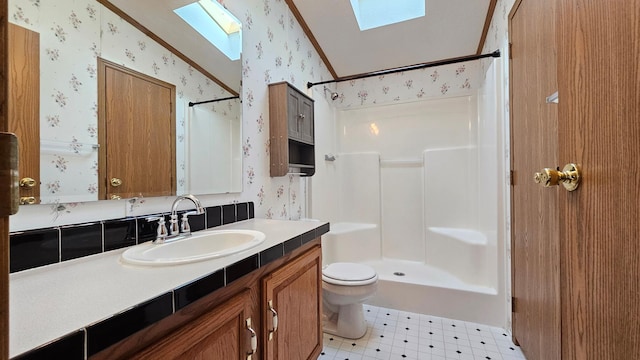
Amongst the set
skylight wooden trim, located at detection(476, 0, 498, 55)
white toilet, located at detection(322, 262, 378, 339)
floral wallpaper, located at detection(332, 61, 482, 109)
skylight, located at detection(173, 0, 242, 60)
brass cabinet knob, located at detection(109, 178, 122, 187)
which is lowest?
white toilet, located at detection(322, 262, 378, 339)

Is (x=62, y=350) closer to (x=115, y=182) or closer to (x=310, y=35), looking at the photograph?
(x=115, y=182)

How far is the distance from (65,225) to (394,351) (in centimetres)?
172

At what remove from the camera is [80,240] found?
808 millimetres

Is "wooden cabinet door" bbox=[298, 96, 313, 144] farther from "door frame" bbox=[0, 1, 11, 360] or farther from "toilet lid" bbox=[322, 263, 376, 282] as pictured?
"door frame" bbox=[0, 1, 11, 360]

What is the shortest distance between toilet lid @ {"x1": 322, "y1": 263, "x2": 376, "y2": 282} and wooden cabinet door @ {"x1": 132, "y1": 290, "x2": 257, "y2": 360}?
3.31 feet

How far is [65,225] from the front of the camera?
79 centimetres

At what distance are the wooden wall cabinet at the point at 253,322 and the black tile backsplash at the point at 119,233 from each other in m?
0.47

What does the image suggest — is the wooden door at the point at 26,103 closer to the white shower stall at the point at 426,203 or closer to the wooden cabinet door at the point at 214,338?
the wooden cabinet door at the point at 214,338

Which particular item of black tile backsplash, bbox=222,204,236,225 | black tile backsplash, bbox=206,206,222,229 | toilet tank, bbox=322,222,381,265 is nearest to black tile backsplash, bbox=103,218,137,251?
black tile backsplash, bbox=206,206,222,229

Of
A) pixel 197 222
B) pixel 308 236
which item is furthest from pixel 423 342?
pixel 197 222

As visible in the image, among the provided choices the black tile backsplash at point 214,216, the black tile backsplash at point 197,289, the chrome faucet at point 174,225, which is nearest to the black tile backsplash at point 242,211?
the black tile backsplash at point 214,216

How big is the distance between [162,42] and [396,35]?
1901mm

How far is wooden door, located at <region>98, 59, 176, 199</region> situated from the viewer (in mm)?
902

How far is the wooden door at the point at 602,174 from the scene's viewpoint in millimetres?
445
